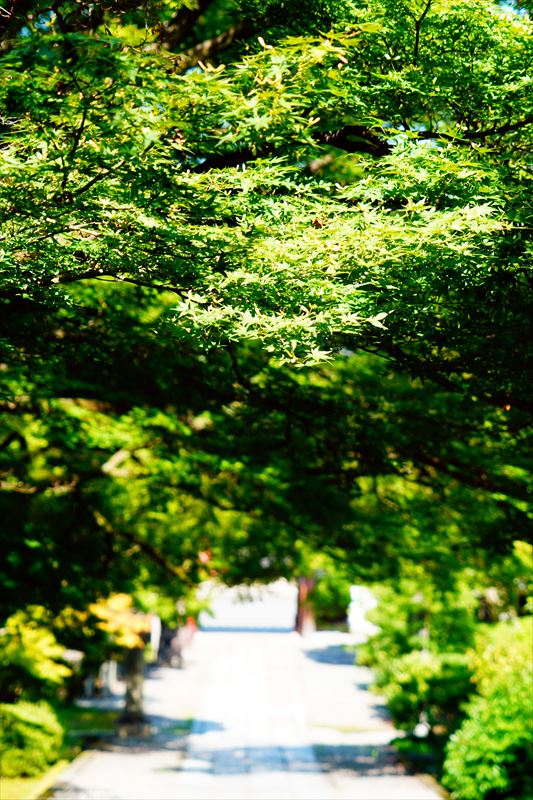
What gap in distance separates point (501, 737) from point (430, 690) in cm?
522

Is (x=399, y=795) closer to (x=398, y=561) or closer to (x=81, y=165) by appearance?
(x=398, y=561)

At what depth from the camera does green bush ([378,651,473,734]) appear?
1628 cm

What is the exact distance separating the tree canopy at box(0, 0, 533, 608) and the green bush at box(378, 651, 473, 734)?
8288 millimetres

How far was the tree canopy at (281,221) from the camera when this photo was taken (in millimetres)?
4387

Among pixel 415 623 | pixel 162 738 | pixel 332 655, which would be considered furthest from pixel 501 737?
pixel 332 655

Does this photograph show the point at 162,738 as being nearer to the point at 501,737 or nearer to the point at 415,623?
the point at 415,623

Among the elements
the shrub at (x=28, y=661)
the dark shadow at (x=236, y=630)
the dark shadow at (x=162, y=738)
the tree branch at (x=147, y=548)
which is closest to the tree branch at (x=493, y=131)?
the tree branch at (x=147, y=548)

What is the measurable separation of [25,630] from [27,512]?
4179 millimetres

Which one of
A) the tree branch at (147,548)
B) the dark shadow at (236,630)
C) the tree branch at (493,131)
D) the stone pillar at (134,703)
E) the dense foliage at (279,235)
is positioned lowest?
the dark shadow at (236,630)

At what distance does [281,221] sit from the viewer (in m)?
5.04

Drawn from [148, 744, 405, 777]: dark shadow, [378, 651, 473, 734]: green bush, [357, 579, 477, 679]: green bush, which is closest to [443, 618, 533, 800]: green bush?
[378, 651, 473, 734]: green bush

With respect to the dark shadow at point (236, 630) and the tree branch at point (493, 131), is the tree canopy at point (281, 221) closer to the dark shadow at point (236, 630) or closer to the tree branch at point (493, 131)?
the tree branch at point (493, 131)

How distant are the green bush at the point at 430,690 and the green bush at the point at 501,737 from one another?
3338 millimetres

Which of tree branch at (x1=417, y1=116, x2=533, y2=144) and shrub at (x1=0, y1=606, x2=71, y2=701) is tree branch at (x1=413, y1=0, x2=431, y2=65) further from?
shrub at (x1=0, y1=606, x2=71, y2=701)
